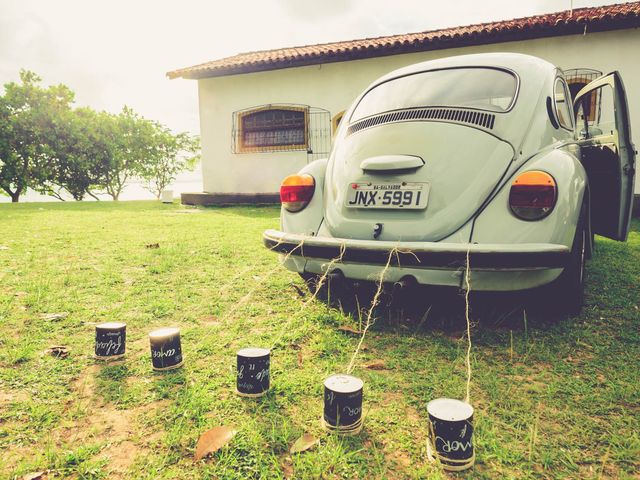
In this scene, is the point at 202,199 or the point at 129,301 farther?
the point at 202,199

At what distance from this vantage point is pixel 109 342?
1970mm

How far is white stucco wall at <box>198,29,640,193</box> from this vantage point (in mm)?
8375

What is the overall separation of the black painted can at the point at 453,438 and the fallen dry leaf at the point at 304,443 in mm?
385

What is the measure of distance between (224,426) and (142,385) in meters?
0.52

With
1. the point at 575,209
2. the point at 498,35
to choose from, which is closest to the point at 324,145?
the point at 498,35

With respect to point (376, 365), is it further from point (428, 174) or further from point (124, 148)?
point (124, 148)

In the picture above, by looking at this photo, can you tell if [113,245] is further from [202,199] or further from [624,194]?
[202,199]

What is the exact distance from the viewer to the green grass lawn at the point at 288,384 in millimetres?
1296

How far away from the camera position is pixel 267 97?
10836mm

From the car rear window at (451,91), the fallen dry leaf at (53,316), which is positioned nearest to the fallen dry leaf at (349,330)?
the car rear window at (451,91)

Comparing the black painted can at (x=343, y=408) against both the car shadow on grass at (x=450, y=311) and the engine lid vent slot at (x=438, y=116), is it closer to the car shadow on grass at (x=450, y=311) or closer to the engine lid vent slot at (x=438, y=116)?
the car shadow on grass at (x=450, y=311)

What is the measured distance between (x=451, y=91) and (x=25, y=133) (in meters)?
17.7

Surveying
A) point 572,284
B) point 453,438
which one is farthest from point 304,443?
point 572,284

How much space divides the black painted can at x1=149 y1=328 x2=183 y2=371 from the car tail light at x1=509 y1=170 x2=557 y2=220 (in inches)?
69.0
